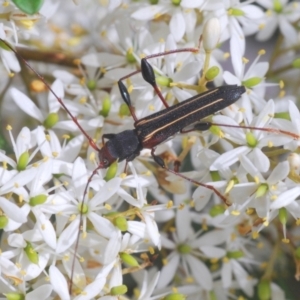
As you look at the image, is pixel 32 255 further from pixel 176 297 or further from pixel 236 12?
pixel 236 12

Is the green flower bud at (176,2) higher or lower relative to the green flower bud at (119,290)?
higher

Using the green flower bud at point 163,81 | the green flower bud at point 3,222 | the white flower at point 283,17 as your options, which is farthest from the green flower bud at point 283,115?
the green flower bud at point 3,222

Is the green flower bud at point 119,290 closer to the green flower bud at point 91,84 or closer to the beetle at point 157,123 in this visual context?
the beetle at point 157,123

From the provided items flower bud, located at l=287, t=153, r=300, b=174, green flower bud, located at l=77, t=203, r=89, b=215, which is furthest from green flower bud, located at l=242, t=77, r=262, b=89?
green flower bud, located at l=77, t=203, r=89, b=215

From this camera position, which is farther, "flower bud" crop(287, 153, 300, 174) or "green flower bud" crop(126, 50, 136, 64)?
"green flower bud" crop(126, 50, 136, 64)

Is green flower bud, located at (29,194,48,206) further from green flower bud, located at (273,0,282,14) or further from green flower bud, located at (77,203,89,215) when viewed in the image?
green flower bud, located at (273,0,282,14)

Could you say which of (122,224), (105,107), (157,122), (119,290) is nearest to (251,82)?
(157,122)

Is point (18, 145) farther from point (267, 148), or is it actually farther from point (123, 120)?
point (267, 148)
